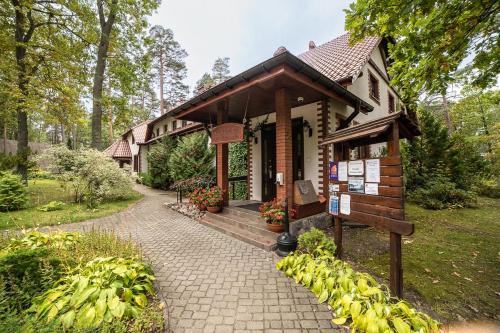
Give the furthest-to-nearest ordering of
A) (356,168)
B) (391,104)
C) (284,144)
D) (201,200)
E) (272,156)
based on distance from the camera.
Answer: (391,104) → (272,156) → (201,200) → (284,144) → (356,168)

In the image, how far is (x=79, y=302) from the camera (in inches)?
80.0

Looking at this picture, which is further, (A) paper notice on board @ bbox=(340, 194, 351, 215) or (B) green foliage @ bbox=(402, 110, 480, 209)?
(B) green foliage @ bbox=(402, 110, 480, 209)

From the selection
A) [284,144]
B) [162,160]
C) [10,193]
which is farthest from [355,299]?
[162,160]

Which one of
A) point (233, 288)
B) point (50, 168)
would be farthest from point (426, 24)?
point (50, 168)

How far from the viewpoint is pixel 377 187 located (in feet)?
9.56

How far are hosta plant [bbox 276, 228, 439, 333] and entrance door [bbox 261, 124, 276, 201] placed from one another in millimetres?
4141

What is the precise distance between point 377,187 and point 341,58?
7.17 m

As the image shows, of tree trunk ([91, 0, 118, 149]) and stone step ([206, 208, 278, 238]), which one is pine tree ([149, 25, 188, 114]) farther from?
stone step ([206, 208, 278, 238])

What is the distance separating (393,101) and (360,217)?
12406 mm

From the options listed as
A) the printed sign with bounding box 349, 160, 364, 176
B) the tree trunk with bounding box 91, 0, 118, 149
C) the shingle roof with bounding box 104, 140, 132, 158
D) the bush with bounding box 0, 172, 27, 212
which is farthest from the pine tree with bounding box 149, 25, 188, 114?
the printed sign with bounding box 349, 160, 364, 176

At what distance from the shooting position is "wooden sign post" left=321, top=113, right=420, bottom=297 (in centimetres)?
266

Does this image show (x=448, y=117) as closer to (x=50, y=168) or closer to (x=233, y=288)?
(x=233, y=288)

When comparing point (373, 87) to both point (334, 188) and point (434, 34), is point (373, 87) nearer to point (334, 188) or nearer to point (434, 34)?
point (434, 34)

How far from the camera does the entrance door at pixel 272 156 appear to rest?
6.73m
